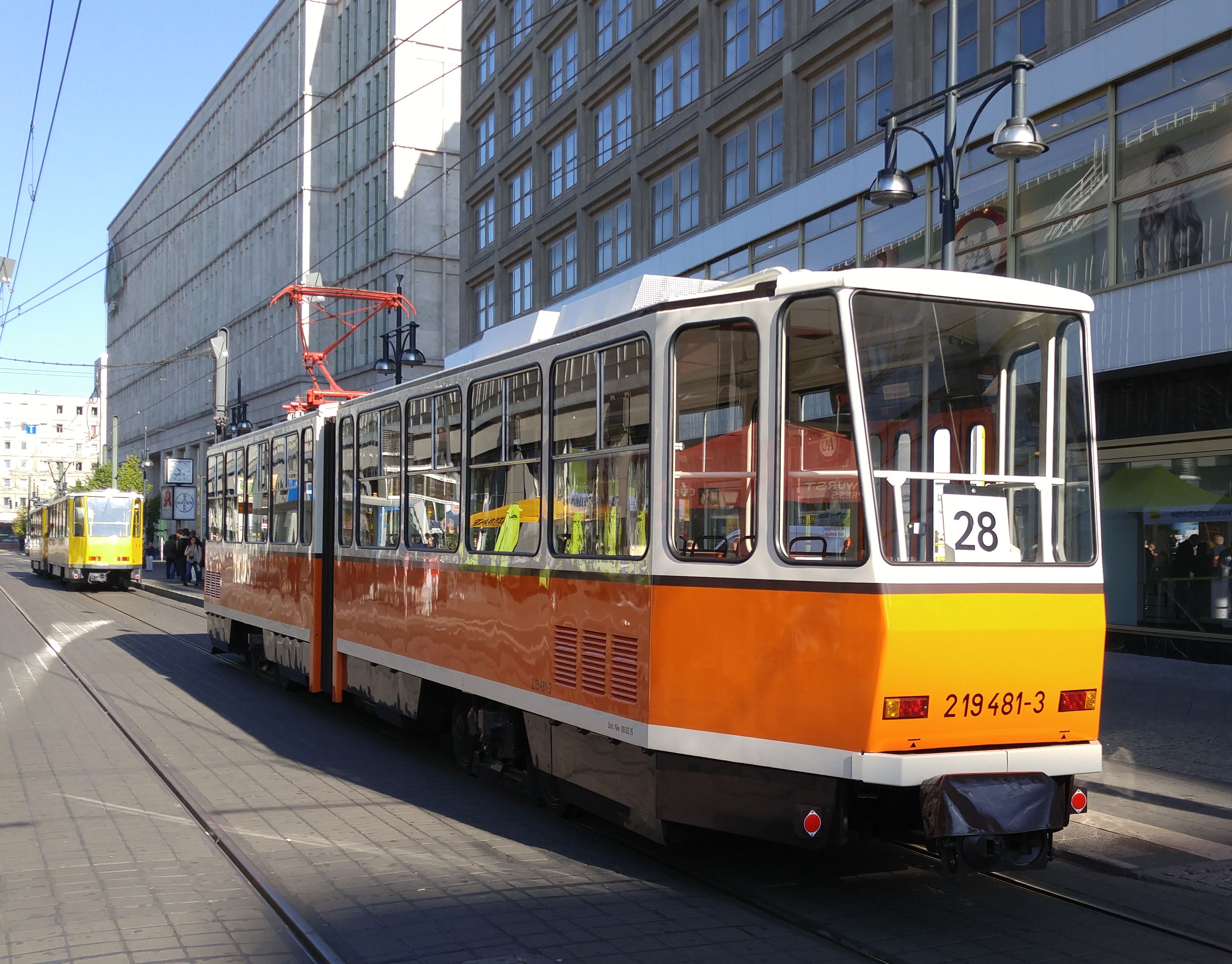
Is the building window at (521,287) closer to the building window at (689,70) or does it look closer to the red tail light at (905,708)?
the building window at (689,70)

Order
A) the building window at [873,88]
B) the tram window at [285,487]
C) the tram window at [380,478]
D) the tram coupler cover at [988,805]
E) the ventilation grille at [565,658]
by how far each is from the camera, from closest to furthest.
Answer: the tram coupler cover at [988,805] < the ventilation grille at [565,658] < the tram window at [380,478] < the tram window at [285,487] < the building window at [873,88]

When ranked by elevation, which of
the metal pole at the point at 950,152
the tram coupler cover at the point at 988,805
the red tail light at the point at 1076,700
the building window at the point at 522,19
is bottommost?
the tram coupler cover at the point at 988,805

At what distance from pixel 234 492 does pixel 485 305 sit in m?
22.2

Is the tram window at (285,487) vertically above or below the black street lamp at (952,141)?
below

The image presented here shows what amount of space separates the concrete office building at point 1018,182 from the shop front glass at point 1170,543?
0.03 m

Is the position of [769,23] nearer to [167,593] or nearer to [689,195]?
[689,195]

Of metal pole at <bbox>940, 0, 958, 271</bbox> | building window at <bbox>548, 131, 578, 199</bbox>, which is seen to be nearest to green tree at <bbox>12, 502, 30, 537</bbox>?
building window at <bbox>548, 131, 578, 199</bbox>

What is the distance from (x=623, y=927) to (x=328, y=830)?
7.99 ft

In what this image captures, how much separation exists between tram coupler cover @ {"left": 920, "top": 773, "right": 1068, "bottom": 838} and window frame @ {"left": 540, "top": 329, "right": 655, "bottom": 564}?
177cm

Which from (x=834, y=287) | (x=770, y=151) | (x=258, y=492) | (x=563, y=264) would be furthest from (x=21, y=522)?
(x=834, y=287)

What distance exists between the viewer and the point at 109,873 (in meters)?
6.16

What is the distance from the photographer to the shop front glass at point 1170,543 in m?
14.7

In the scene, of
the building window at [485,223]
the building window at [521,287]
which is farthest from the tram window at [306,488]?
the building window at [485,223]

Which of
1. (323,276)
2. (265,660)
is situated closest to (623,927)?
(265,660)
